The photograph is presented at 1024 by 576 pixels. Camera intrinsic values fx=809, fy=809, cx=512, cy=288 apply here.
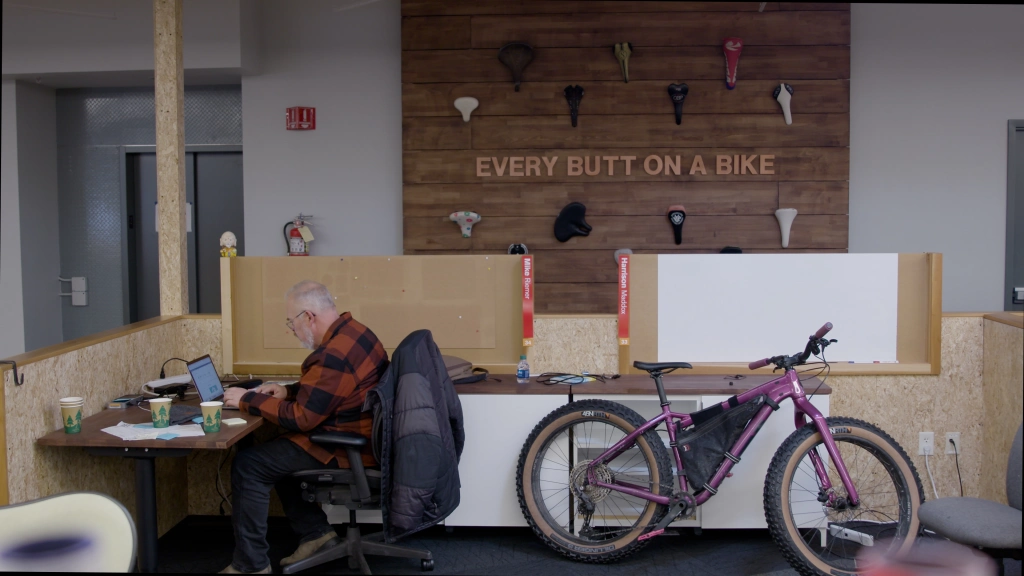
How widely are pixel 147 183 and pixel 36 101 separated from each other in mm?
952

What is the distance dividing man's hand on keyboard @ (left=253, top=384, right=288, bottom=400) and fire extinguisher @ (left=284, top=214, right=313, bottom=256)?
197cm

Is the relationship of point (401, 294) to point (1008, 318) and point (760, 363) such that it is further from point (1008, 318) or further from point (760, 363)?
point (1008, 318)

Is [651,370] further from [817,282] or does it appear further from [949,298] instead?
[949,298]

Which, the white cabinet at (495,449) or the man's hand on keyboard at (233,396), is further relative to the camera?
the white cabinet at (495,449)

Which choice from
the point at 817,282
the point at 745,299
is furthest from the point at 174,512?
the point at 817,282

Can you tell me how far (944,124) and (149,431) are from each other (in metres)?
5.15

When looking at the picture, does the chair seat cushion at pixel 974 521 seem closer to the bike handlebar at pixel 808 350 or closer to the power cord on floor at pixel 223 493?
the bike handlebar at pixel 808 350

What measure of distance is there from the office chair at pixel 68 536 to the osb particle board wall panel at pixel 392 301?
181cm

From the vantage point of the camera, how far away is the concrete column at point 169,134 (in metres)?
3.88

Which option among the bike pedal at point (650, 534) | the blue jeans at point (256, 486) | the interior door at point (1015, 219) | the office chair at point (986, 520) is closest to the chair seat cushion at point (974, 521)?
the office chair at point (986, 520)

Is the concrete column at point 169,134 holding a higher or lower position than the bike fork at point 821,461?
higher

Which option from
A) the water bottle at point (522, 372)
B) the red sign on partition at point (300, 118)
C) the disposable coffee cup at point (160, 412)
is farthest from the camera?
the red sign on partition at point (300, 118)

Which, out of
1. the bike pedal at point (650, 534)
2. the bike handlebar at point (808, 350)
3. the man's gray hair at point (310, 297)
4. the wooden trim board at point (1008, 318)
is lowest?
the bike pedal at point (650, 534)

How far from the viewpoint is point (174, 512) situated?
3.84 meters
